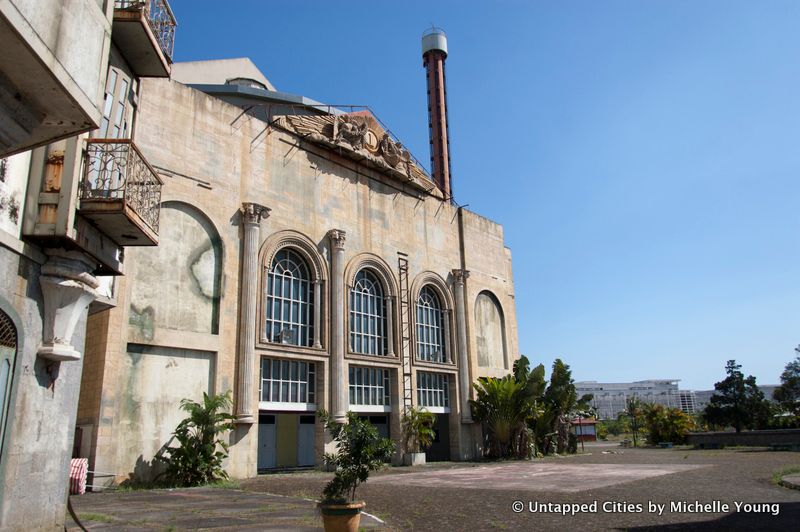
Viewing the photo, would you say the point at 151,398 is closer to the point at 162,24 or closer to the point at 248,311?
the point at 248,311

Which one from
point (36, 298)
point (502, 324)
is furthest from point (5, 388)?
point (502, 324)

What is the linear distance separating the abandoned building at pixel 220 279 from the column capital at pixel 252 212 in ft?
0.23

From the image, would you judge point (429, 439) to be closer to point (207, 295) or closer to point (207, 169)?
point (207, 295)

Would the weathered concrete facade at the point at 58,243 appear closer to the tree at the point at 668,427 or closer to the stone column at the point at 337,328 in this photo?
the stone column at the point at 337,328

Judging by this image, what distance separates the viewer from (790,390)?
54.8 metres

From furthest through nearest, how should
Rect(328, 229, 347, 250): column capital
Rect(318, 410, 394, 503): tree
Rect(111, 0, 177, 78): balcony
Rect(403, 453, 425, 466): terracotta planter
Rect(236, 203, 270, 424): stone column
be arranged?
Rect(403, 453, 425, 466): terracotta planter < Rect(328, 229, 347, 250): column capital < Rect(236, 203, 270, 424): stone column < Rect(111, 0, 177, 78): balcony < Rect(318, 410, 394, 503): tree

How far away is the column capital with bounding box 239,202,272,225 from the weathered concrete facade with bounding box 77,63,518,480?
77mm

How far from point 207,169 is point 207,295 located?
13.8ft

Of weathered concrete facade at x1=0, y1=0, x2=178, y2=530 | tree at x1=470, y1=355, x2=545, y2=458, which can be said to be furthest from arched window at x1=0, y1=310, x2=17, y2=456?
tree at x1=470, y1=355, x2=545, y2=458

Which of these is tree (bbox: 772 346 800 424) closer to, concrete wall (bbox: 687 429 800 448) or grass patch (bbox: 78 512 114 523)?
concrete wall (bbox: 687 429 800 448)

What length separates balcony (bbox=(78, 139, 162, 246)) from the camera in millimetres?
7340

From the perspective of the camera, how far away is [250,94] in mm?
28859

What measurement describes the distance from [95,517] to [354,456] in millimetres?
4934

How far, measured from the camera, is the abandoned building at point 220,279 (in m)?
7.01
